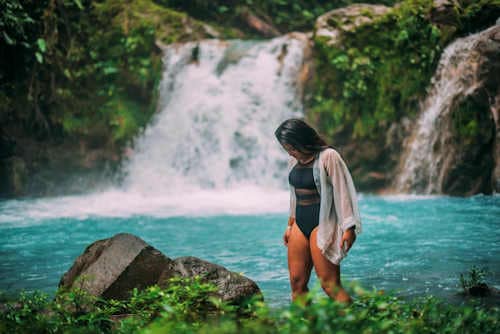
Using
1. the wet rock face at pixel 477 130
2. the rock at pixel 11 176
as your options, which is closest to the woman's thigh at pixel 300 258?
the wet rock face at pixel 477 130

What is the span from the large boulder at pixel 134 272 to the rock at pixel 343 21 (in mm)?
10076

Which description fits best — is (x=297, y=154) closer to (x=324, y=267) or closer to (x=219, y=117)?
(x=324, y=267)

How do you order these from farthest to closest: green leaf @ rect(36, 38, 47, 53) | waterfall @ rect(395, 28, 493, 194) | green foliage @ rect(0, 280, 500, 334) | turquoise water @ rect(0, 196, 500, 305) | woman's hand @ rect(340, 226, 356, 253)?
green leaf @ rect(36, 38, 47, 53)
waterfall @ rect(395, 28, 493, 194)
turquoise water @ rect(0, 196, 500, 305)
woman's hand @ rect(340, 226, 356, 253)
green foliage @ rect(0, 280, 500, 334)

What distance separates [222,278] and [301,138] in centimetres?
162

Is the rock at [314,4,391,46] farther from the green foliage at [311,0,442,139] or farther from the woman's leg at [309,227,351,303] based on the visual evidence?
the woman's leg at [309,227,351,303]

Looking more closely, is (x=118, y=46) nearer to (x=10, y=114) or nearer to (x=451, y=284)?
(x=10, y=114)

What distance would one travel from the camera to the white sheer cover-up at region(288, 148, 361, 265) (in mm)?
3842

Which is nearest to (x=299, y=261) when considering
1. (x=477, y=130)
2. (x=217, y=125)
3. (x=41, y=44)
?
(x=477, y=130)

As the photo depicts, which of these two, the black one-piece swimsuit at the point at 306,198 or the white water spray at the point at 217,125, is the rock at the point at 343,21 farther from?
the black one-piece swimsuit at the point at 306,198

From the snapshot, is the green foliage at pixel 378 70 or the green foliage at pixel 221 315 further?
the green foliage at pixel 378 70

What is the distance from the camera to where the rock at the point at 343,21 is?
1346 centimetres

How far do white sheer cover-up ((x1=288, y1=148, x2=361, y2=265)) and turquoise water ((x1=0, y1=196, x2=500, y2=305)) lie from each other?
1.53m

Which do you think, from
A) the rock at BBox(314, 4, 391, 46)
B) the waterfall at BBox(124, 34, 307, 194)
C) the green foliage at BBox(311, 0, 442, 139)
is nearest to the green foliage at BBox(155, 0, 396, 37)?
the waterfall at BBox(124, 34, 307, 194)

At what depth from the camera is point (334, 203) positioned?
392cm
